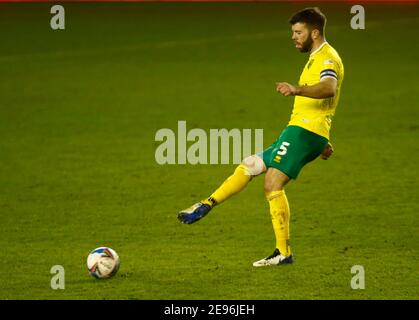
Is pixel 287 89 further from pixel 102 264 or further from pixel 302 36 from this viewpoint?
pixel 102 264

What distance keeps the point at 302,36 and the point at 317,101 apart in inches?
20.0

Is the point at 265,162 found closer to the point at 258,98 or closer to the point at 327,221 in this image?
the point at 327,221

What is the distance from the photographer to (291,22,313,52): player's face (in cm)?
766

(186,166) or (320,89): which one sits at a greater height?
(186,166)

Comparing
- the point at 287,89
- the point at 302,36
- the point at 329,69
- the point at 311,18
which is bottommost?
the point at 287,89

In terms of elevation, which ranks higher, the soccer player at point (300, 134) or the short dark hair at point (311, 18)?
the short dark hair at point (311, 18)

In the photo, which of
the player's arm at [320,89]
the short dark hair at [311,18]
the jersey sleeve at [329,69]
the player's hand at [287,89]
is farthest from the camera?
the short dark hair at [311,18]

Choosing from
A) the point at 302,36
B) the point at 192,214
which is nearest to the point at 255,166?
the point at 192,214

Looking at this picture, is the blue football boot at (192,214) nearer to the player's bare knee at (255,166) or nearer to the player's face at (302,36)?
the player's bare knee at (255,166)

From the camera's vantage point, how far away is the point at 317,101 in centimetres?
772

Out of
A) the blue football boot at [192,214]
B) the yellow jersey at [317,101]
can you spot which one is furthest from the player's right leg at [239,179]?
the yellow jersey at [317,101]

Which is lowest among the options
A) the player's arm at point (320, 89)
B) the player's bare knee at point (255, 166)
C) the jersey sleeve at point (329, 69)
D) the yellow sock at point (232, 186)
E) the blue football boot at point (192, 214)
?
the blue football boot at point (192, 214)

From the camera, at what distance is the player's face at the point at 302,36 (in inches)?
301

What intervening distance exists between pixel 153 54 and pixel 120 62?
993 mm
